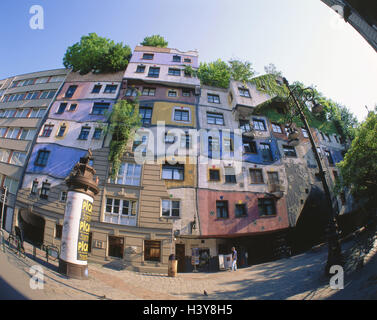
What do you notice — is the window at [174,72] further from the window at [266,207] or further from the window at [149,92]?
the window at [266,207]

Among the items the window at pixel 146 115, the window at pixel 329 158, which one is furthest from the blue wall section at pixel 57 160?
the window at pixel 329 158

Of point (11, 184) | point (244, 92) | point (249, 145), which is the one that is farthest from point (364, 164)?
point (11, 184)

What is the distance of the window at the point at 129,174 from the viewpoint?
10.4m

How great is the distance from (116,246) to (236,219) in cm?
837

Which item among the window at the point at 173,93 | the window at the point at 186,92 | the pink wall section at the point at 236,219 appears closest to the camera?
the pink wall section at the point at 236,219

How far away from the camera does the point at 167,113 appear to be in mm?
13570

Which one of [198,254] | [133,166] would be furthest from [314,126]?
[133,166]

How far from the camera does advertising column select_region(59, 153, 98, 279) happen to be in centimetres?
561

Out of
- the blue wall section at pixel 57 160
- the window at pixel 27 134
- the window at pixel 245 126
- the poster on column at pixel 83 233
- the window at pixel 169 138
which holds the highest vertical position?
the window at pixel 245 126

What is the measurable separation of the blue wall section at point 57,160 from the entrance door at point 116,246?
596 centimetres

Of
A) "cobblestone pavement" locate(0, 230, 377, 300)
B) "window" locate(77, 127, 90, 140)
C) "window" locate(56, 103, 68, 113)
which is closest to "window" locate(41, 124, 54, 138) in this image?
"window" locate(56, 103, 68, 113)

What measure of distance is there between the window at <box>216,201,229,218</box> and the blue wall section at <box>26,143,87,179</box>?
11.1 metres

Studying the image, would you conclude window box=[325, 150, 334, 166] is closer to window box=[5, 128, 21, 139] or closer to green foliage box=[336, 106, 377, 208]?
green foliage box=[336, 106, 377, 208]

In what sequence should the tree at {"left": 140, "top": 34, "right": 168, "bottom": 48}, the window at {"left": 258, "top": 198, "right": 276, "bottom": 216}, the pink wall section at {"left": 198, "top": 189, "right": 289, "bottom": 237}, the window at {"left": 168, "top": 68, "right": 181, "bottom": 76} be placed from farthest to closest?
the tree at {"left": 140, "top": 34, "right": 168, "bottom": 48}, the window at {"left": 168, "top": 68, "right": 181, "bottom": 76}, the window at {"left": 258, "top": 198, "right": 276, "bottom": 216}, the pink wall section at {"left": 198, "top": 189, "right": 289, "bottom": 237}
